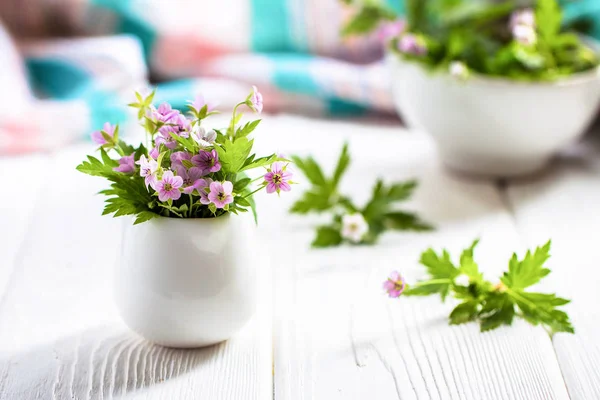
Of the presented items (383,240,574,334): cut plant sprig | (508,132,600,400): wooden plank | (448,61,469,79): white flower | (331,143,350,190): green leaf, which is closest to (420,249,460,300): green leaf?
(383,240,574,334): cut plant sprig

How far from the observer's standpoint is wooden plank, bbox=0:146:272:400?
0.69 metres

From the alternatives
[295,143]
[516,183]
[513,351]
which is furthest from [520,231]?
[295,143]

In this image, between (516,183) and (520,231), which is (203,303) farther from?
(516,183)

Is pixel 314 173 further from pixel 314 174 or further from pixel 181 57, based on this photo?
pixel 181 57

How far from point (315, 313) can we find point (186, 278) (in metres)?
0.18

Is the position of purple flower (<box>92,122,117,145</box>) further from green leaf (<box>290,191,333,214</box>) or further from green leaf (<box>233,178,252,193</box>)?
green leaf (<box>290,191,333,214</box>)

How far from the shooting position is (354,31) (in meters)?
1.26

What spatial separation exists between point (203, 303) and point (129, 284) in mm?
67

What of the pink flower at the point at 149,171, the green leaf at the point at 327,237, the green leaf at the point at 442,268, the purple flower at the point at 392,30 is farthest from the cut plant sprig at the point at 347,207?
the pink flower at the point at 149,171

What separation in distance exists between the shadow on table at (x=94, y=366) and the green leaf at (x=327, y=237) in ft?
0.79

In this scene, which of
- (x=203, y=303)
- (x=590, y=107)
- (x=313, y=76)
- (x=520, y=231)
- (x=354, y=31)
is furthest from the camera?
(x=313, y=76)

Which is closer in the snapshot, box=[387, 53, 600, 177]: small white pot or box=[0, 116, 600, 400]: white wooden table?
box=[0, 116, 600, 400]: white wooden table

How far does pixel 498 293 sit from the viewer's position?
Result: 817 mm

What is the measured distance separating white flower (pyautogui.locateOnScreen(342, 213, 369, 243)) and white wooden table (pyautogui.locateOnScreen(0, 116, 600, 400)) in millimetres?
17
